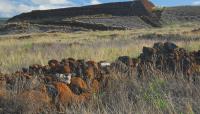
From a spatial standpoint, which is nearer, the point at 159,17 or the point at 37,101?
the point at 37,101

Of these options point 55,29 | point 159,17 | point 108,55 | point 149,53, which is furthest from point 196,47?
point 159,17

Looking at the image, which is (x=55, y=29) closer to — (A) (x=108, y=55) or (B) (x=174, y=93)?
(A) (x=108, y=55)

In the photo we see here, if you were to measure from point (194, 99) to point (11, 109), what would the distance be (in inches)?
95.5

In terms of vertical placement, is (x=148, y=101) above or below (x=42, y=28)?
above

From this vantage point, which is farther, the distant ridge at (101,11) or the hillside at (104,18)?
the distant ridge at (101,11)

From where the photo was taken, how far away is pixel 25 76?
28.9ft

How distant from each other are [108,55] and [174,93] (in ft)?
26.5

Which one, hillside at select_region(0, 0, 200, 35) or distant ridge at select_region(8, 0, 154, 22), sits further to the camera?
distant ridge at select_region(8, 0, 154, 22)

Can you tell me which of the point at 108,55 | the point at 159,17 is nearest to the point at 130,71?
the point at 108,55

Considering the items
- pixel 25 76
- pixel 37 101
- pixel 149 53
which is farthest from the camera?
pixel 149 53

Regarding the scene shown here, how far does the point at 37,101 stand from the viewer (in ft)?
23.8

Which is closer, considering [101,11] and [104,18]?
[104,18]

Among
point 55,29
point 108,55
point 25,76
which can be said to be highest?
point 25,76

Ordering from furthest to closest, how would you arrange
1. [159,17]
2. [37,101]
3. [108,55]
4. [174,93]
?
[159,17] < [108,55] < [174,93] < [37,101]
